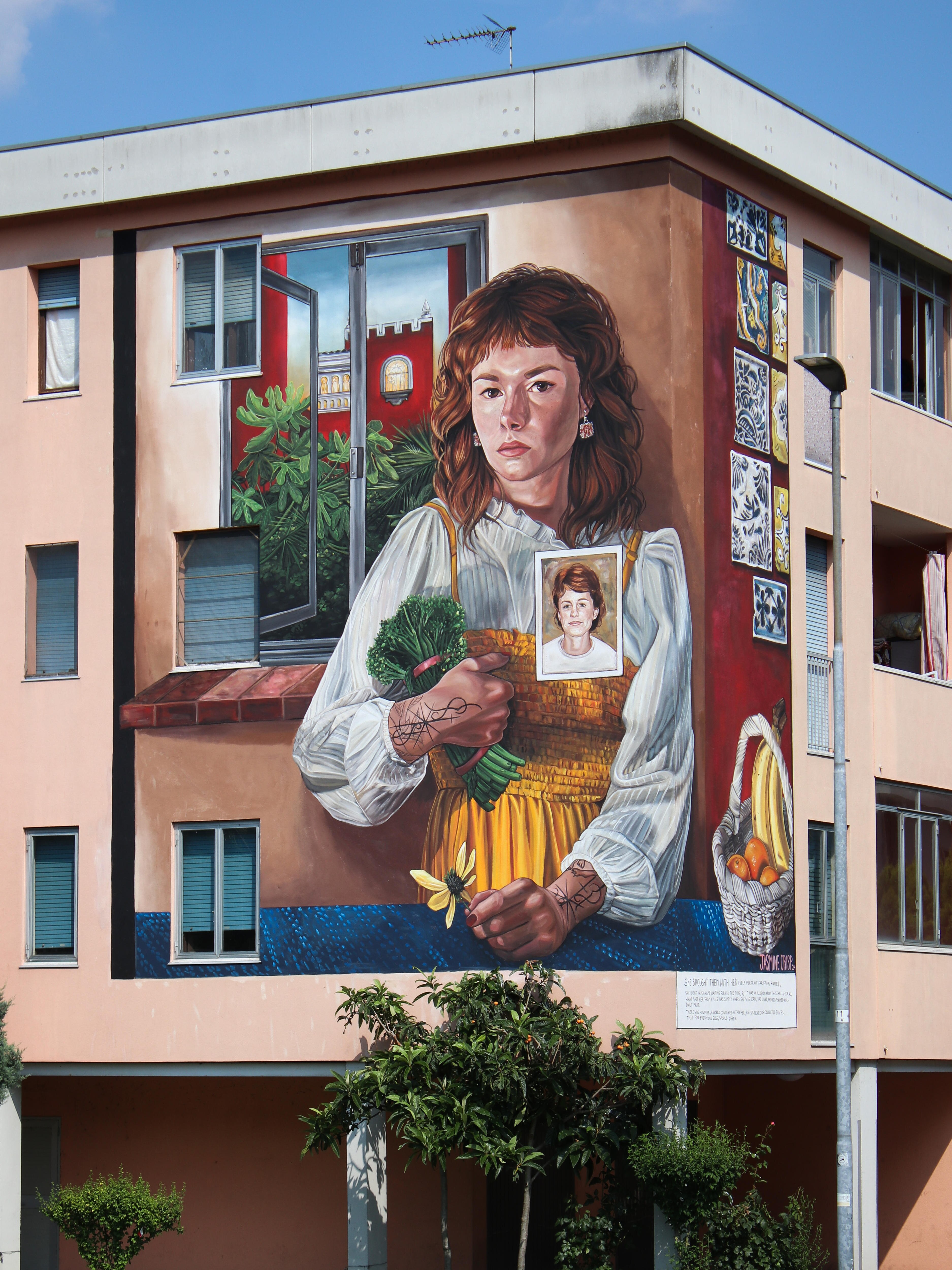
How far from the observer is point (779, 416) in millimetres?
23938

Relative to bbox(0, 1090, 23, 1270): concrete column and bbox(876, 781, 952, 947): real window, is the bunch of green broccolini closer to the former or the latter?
bbox(876, 781, 952, 947): real window

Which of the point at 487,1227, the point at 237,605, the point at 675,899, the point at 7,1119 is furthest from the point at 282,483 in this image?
the point at 487,1227

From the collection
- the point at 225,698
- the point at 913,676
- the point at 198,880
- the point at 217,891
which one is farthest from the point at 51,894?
the point at 913,676


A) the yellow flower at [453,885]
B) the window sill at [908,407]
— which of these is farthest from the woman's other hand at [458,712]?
the window sill at [908,407]

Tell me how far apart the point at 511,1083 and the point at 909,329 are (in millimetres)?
12973

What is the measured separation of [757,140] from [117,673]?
10544 millimetres

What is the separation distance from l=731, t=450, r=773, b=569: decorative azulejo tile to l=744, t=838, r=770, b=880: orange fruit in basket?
133 inches

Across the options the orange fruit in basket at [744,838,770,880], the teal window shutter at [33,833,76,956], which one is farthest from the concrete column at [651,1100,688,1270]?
the teal window shutter at [33,833,76,956]

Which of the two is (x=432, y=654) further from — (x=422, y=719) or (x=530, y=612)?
(x=530, y=612)

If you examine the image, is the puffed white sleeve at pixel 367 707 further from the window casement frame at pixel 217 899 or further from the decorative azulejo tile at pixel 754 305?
the decorative azulejo tile at pixel 754 305

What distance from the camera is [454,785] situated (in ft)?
74.0

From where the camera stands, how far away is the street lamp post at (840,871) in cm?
2052

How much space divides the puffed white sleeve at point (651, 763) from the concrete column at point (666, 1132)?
2081 millimetres

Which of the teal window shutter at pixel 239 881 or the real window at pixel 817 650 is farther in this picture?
the real window at pixel 817 650
